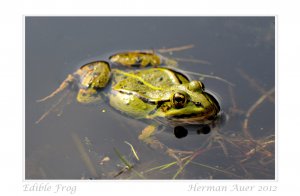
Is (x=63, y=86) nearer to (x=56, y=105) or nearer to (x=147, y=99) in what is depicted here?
(x=56, y=105)

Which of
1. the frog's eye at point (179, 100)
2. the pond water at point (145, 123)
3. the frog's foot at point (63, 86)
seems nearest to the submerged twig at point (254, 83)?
the pond water at point (145, 123)

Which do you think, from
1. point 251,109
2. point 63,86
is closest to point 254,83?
point 251,109

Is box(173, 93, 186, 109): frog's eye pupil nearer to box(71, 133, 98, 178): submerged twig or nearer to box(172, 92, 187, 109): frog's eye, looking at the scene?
box(172, 92, 187, 109): frog's eye

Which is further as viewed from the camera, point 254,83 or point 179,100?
point 254,83

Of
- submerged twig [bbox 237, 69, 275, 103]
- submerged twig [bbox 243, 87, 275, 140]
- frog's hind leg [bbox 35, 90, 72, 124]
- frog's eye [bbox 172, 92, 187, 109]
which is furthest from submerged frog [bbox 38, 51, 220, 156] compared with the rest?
submerged twig [bbox 237, 69, 275, 103]

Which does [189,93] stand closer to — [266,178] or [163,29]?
[266,178]

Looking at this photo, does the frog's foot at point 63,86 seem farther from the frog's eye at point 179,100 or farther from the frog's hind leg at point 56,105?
the frog's eye at point 179,100
